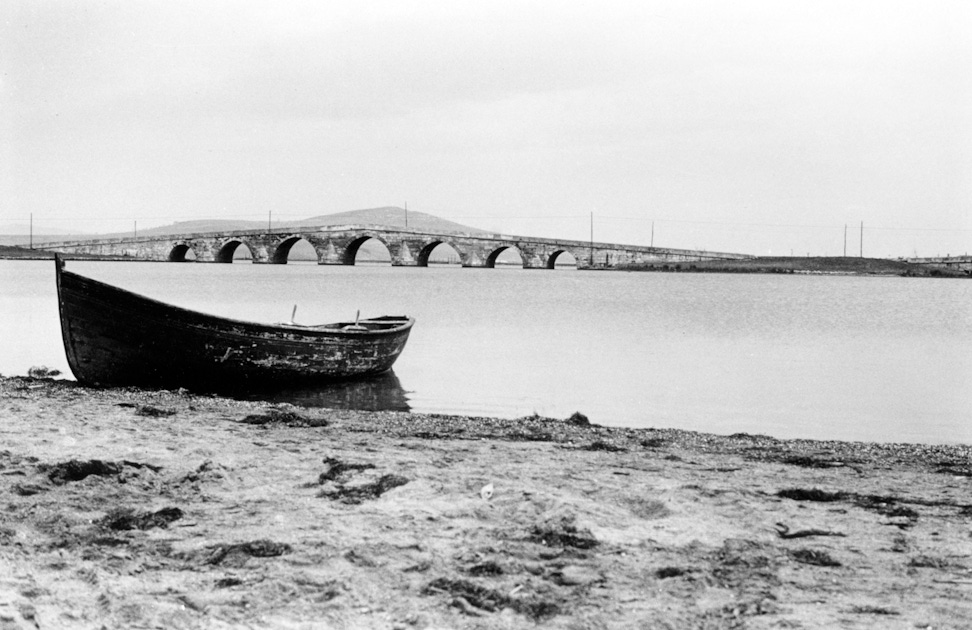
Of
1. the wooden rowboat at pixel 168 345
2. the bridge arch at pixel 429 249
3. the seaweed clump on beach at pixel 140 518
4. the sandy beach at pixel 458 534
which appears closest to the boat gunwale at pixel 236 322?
the wooden rowboat at pixel 168 345

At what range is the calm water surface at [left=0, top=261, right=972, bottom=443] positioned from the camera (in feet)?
34.8

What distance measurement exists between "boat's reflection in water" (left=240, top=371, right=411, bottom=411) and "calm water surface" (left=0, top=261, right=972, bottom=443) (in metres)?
0.04

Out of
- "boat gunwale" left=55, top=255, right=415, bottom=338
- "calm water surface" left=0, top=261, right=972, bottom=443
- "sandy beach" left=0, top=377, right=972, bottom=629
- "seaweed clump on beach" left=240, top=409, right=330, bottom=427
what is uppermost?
"boat gunwale" left=55, top=255, right=415, bottom=338

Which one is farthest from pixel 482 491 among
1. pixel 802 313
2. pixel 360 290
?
pixel 360 290

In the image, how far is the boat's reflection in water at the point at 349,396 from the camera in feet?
33.4

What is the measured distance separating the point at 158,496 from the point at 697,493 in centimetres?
278

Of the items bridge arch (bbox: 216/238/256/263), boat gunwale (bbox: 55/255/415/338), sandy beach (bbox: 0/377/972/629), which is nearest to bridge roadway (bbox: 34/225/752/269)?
bridge arch (bbox: 216/238/256/263)

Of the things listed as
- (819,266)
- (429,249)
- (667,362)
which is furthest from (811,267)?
(667,362)

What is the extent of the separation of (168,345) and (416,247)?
65348 millimetres

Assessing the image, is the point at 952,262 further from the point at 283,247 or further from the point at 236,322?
the point at 236,322

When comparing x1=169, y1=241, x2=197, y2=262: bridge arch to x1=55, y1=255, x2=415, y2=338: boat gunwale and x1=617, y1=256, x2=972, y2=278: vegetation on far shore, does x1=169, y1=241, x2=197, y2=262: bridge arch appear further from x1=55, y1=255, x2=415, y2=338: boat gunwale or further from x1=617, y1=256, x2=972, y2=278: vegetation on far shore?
x1=55, y1=255, x2=415, y2=338: boat gunwale

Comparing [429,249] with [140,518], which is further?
[429,249]

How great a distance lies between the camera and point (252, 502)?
178 inches

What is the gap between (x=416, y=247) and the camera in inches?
2940
